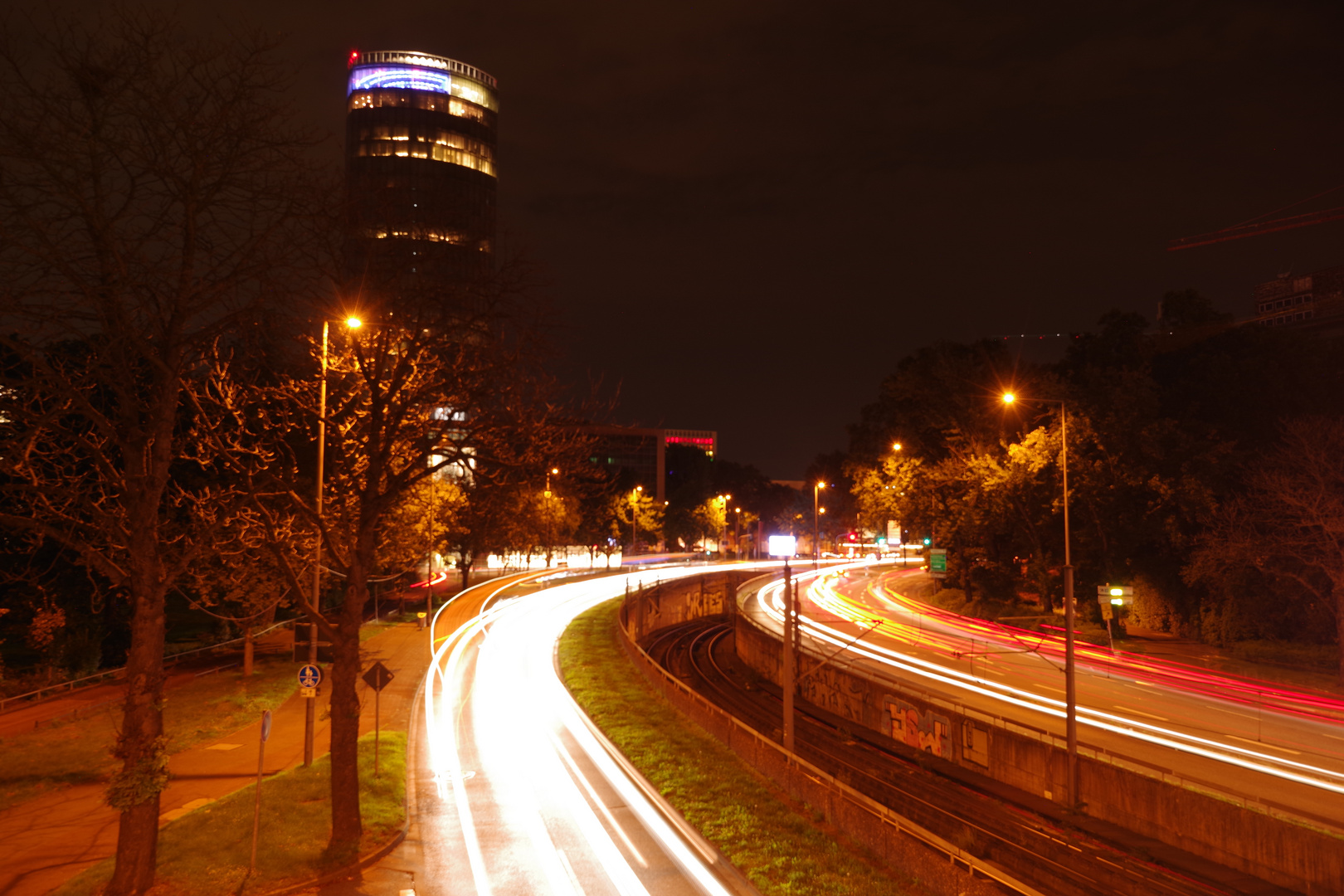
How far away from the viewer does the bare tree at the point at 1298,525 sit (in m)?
29.9

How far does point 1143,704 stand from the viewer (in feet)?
96.1

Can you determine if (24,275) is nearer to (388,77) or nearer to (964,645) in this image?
(964,645)

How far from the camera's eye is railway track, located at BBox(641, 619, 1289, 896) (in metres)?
16.6

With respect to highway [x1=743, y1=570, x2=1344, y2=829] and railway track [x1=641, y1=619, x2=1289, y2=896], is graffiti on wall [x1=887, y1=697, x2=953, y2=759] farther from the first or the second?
highway [x1=743, y1=570, x2=1344, y2=829]

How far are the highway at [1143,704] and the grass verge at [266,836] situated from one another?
18.0m

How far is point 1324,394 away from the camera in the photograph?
144 feet

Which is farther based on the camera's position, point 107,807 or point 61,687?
point 61,687

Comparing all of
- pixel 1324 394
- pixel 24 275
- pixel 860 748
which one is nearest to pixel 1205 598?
pixel 1324 394

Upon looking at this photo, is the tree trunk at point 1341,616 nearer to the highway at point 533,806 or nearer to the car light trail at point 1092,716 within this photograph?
the car light trail at point 1092,716

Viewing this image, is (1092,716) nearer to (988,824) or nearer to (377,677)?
(988,824)

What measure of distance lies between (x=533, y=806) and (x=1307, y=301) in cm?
16673

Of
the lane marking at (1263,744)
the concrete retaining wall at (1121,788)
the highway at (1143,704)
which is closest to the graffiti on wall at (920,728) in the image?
the concrete retaining wall at (1121,788)

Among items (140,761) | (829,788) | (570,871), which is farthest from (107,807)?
(829,788)

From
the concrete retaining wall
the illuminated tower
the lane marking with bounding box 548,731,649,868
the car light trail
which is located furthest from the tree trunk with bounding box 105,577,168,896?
the illuminated tower
